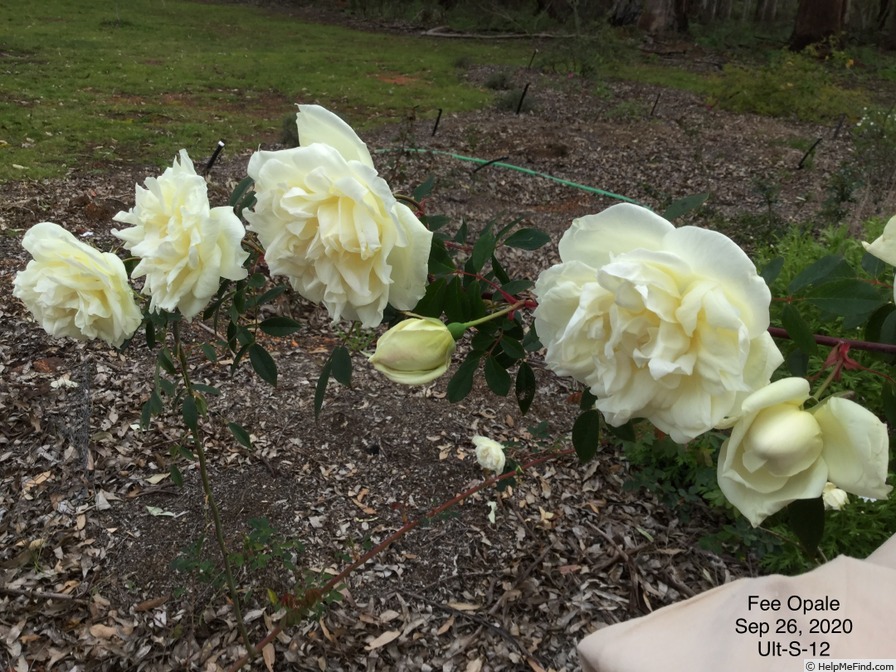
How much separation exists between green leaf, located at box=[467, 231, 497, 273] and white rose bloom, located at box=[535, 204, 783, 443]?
329mm

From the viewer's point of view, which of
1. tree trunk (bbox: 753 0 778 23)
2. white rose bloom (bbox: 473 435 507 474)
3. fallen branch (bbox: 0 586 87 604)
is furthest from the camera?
tree trunk (bbox: 753 0 778 23)

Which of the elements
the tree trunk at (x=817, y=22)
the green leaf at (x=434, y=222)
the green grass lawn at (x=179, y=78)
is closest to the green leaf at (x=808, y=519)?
the green leaf at (x=434, y=222)

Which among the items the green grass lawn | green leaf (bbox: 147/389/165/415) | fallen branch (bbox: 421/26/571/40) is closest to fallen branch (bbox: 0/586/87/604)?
green leaf (bbox: 147/389/165/415)

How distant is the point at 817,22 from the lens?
1259cm

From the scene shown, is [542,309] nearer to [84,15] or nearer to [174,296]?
[174,296]

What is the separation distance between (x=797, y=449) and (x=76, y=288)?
0.83m

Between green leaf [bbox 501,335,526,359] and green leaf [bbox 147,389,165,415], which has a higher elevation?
green leaf [bbox 501,335,526,359]

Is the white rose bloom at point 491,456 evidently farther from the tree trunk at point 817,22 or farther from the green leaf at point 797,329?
the tree trunk at point 817,22

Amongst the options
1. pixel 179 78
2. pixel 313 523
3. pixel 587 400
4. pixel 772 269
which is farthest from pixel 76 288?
pixel 179 78

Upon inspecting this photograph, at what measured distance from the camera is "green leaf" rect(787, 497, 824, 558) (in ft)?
2.13

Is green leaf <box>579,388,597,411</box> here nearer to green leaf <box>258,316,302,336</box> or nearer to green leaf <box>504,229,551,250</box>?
green leaf <box>504,229,551,250</box>

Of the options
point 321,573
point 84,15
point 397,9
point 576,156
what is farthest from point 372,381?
point 397,9

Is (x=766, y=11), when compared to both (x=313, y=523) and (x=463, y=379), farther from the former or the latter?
(x=463, y=379)

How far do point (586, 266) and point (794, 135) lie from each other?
25.6ft
